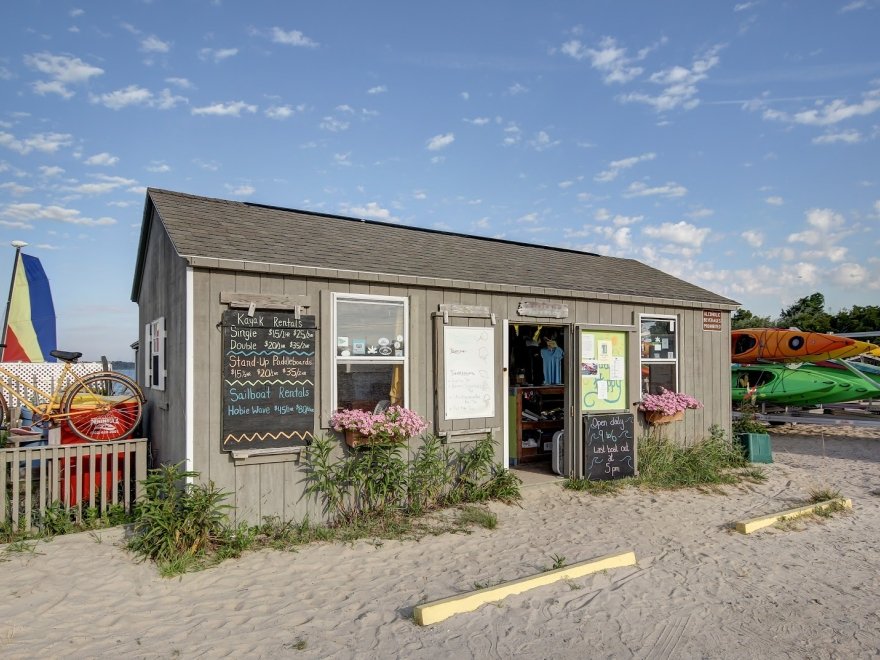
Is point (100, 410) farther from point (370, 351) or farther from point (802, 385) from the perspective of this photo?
point (802, 385)

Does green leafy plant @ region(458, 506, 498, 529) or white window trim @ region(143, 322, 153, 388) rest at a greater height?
white window trim @ region(143, 322, 153, 388)

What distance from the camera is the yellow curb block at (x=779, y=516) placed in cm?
666

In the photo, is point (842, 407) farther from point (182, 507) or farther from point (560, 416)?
point (182, 507)

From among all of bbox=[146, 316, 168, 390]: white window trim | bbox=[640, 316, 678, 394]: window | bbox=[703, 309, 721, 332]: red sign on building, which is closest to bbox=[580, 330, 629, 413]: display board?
bbox=[640, 316, 678, 394]: window

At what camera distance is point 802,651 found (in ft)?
13.2

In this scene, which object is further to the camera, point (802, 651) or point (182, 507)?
point (182, 507)

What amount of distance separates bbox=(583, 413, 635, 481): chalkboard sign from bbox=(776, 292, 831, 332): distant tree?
1256 inches

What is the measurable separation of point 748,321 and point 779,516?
124ft

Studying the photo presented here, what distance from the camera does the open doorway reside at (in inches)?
379

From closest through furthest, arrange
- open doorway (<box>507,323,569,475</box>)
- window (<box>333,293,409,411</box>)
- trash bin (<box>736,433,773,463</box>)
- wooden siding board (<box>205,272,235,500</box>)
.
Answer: wooden siding board (<box>205,272,235,500</box>), window (<box>333,293,409,411</box>), open doorway (<box>507,323,569,475</box>), trash bin (<box>736,433,773,463</box>)

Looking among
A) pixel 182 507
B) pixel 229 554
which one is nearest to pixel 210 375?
pixel 182 507

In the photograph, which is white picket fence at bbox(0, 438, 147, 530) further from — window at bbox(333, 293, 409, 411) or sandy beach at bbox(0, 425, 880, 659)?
window at bbox(333, 293, 409, 411)

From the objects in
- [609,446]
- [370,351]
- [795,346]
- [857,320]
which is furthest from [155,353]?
[857,320]

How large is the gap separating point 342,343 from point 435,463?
1.78m
